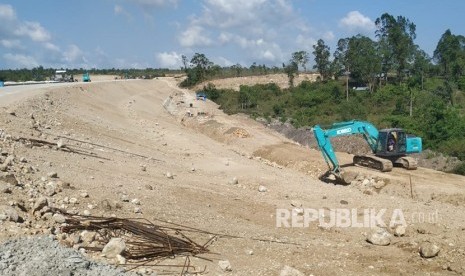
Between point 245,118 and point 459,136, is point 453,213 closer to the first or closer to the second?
point 459,136

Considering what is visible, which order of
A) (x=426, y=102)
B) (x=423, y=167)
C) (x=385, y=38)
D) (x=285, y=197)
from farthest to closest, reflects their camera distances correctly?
1. (x=385, y=38)
2. (x=426, y=102)
3. (x=423, y=167)
4. (x=285, y=197)

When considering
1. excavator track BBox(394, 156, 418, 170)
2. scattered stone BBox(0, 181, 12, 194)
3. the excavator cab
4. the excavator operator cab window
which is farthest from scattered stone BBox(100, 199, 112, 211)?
excavator track BBox(394, 156, 418, 170)

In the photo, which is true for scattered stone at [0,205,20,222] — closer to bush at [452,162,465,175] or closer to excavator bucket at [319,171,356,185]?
excavator bucket at [319,171,356,185]

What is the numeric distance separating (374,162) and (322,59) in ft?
167

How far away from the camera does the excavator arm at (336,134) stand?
700 inches

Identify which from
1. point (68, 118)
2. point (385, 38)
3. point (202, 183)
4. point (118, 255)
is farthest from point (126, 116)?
point (385, 38)

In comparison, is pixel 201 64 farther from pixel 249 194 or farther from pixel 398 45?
pixel 249 194

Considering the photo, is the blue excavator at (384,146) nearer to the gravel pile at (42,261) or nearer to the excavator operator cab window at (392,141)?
the excavator operator cab window at (392,141)

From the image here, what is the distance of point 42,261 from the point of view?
20.3ft

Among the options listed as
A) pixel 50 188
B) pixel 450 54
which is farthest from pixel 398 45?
pixel 50 188

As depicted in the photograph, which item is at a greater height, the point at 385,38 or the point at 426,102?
the point at 385,38

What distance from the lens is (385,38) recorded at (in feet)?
184

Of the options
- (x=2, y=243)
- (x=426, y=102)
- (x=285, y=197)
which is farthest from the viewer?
(x=426, y=102)

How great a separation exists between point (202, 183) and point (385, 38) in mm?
46325
